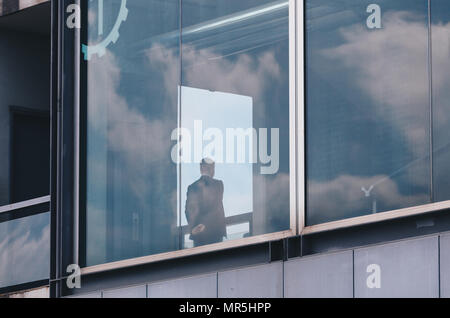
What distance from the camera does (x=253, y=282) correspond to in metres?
10.7

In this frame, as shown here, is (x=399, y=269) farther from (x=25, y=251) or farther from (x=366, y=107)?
(x=25, y=251)

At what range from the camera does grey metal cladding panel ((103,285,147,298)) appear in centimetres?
1191

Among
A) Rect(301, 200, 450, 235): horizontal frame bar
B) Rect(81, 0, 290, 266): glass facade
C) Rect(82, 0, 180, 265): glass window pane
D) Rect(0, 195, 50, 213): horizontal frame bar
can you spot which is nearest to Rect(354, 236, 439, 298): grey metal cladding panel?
Rect(301, 200, 450, 235): horizontal frame bar

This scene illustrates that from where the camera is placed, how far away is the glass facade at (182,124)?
10.9m

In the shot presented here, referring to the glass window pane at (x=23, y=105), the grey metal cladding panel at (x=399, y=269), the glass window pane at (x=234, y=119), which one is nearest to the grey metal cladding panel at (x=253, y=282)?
the glass window pane at (x=234, y=119)

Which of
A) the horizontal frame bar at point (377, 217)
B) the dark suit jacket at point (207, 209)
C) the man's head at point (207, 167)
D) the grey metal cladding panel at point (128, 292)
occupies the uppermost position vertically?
the man's head at point (207, 167)

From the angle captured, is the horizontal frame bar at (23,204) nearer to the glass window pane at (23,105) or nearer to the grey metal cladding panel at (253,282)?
the glass window pane at (23,105)

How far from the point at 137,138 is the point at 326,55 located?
3.10m

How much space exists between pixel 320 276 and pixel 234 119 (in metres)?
2.23

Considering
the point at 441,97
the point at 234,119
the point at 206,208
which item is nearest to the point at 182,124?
the point at 234,119

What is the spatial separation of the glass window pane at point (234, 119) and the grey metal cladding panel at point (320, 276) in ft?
1.87

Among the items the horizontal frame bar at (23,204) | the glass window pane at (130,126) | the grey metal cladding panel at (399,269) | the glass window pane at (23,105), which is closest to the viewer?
the grey metal cladding panel at (399,269)

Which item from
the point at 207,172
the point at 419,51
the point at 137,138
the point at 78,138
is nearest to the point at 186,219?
the point at 207,172

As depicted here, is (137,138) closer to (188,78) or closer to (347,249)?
(188,78)
